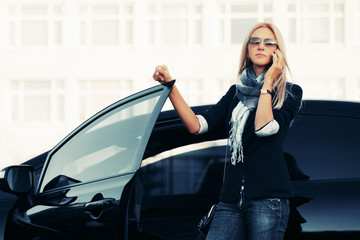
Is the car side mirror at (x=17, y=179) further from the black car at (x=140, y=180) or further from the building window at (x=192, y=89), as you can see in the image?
the building window at (x=192, y=89)

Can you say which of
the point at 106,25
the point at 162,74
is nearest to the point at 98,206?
the point at 162,74

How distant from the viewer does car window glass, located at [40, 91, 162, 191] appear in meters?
2.78

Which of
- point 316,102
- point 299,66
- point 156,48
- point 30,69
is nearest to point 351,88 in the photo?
point 299,66

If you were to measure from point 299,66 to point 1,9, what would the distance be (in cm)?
1193

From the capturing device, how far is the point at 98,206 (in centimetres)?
260

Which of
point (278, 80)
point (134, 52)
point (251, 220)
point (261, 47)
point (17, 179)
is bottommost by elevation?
point (251, 220)

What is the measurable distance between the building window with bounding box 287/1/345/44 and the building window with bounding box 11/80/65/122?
9.35 meters

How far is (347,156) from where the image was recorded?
9.26ft

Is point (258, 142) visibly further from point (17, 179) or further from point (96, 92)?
point (96, 92)

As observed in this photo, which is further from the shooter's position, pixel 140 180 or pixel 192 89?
pixel 192 89

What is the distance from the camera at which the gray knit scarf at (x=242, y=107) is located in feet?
8.37

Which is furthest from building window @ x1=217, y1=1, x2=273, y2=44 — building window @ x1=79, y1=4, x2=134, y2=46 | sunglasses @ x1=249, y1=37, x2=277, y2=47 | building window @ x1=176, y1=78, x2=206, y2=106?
sunglasses @ x1=249, y1=37, x2=277, y2=47

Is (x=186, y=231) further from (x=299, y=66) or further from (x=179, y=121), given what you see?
(x=299, y=66)

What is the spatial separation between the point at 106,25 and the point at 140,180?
21486mm
